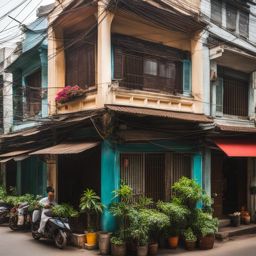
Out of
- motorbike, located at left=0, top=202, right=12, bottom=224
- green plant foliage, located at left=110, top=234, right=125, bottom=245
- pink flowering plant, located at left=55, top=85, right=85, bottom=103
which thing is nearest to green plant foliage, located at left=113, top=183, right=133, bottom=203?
green plant foliage, located at left=110, top=234, right=125, bottom=245

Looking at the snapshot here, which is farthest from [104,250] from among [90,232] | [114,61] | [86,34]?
[86,34]

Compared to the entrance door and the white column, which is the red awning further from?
the white column

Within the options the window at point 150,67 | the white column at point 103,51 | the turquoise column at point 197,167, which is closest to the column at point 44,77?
the white column at point 103,51

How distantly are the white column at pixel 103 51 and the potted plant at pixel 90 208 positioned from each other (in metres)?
2.63

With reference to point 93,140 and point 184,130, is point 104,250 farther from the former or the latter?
point 184,130

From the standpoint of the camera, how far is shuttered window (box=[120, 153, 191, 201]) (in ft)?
36.1

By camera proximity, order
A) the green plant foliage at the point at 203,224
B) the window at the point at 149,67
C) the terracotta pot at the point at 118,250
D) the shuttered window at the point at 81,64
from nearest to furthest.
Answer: the terracotta pot at the point at 118,250 < the green plant foliage at the point at 203,224 < the window at the point at 149,67 < the shuttered window at the point at 81,64

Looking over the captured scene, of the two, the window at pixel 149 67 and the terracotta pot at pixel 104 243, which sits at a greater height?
the window at pixel 149 67

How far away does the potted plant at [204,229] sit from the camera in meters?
10.7

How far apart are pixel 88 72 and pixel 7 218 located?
22.9 ft

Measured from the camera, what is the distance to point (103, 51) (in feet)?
34.2

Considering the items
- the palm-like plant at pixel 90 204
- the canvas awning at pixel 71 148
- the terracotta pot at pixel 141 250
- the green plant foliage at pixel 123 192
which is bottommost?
the terracotta pot at pixel 141 250

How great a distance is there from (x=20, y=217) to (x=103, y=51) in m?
6.40

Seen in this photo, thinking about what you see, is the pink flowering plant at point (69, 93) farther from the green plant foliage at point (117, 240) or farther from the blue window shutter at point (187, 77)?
the green plant foliage at point (117, 240)
